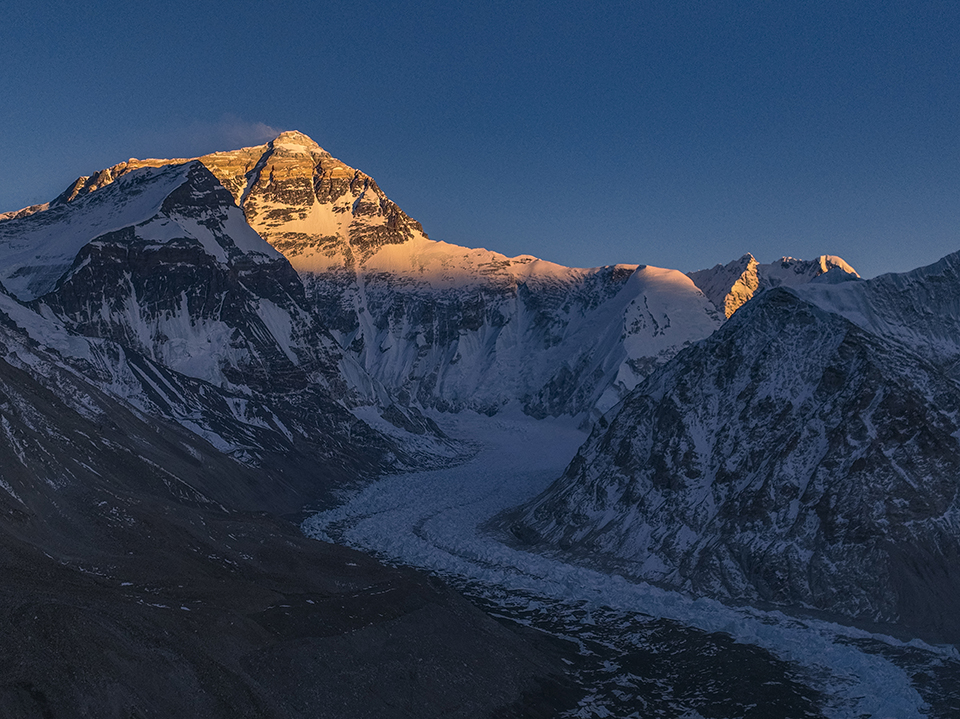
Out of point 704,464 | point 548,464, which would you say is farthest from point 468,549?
point 548,464

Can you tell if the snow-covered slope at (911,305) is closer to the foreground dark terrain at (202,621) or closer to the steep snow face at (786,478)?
the steep snow face at (786,478)

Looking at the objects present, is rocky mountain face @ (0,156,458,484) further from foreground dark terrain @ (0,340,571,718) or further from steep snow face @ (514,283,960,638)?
foreground dark terrain @ (0,340,571,718)

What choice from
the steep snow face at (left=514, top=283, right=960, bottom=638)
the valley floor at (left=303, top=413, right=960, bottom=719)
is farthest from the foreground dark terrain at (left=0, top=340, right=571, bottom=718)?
the steep snow face at (left=514, top=283, right=960, bottom=638)

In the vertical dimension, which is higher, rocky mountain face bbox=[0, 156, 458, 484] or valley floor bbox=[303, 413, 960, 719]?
rocky mountain face bbox=[0, 156, 458, 484]

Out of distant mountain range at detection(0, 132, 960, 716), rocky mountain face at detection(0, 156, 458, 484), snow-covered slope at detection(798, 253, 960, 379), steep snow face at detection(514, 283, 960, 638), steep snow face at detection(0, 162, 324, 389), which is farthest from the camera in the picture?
steep snow face at detection(0, 162, 324, 389)

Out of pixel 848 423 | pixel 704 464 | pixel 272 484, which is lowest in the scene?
pixel 272 484

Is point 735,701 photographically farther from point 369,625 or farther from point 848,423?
point 848,423
